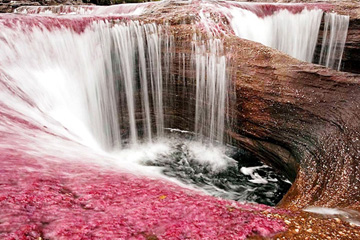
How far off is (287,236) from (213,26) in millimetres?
7216

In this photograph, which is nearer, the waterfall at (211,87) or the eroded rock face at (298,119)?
the eroded rock face at (298,119)

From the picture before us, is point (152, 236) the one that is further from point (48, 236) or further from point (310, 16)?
point (310, 16)

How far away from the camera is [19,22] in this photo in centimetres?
618

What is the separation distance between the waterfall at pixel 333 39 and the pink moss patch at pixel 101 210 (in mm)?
12756

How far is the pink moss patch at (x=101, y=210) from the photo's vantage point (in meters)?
1.83

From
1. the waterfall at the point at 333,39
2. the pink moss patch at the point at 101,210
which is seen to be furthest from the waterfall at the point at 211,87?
the waterfall at the point at 333,39

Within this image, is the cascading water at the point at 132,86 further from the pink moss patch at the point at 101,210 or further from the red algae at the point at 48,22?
the pink moss patch at the point at 101,210

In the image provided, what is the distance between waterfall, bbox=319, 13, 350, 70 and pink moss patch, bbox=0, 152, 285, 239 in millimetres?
12756

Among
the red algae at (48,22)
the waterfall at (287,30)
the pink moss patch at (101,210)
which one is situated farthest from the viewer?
the waterfall at (287,30)

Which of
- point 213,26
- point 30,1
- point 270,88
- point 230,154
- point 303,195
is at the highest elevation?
point 30,1

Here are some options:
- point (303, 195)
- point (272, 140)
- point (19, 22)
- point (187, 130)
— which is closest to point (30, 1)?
point (19, 22)

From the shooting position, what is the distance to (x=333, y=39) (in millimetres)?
12633

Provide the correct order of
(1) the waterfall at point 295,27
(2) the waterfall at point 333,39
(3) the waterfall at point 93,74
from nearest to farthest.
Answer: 1. (3) the waterfall at point 93,74
2. (1) the waterfall at point 295,27
3. (2) the waterfall at point 333,39

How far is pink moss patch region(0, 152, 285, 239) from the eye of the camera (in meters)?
1.83
